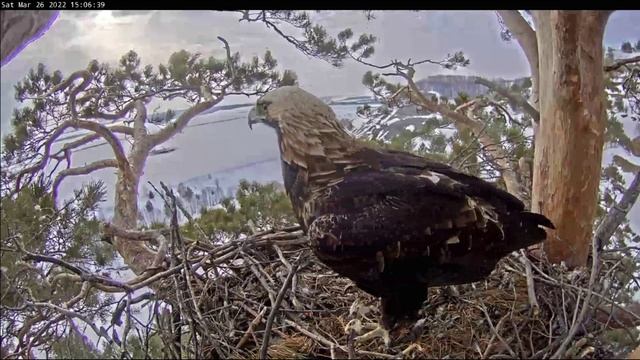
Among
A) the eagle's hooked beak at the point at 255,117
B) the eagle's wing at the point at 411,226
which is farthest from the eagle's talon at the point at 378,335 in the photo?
the eagle's hooked beak at the point at 255,117

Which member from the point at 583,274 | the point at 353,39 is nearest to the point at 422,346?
the point at 583,274

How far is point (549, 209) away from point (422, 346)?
18.9 inches

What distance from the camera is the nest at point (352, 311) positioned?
1166 mm

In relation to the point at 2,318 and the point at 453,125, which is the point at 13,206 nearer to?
the point at 2,318

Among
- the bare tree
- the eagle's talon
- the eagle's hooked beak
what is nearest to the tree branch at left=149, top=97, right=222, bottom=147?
the bare tree

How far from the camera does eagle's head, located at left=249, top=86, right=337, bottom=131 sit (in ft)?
3.69

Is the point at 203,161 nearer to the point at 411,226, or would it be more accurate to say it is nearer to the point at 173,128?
the point at 173,128

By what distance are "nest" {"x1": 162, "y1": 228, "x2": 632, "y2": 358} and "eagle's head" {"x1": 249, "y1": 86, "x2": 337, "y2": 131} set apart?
28 cm

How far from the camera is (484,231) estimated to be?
3.46 feet

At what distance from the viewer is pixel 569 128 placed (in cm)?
133

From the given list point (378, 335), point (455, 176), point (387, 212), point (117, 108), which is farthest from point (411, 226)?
point (117, 108)

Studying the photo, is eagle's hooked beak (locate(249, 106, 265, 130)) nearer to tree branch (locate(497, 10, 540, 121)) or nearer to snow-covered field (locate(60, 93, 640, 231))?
snow-covered field (locate(60, 93, 640, 231))

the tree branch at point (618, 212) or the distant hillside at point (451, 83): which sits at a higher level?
the distant hillside at point (451, 83)

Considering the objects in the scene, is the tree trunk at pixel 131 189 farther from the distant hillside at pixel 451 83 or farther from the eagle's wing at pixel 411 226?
the distant hillside at pixel 451 83
